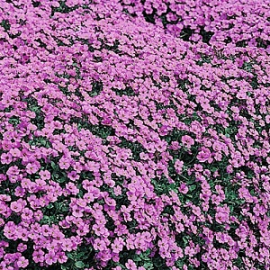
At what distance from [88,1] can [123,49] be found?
999 mm

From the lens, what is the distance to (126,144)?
3701mm

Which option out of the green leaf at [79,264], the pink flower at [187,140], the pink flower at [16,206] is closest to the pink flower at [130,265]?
the green leaf at [79,264]

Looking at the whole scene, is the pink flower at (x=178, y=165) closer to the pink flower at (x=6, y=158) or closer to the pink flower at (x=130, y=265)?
the pink flower at (x=130, y=265)

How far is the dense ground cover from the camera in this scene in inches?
123

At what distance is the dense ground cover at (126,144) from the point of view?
10.3ft

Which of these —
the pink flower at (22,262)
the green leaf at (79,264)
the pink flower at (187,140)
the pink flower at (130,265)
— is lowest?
the pink flower at (130,265)

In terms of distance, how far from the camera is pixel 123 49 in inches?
175

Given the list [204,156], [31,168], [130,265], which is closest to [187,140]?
[204,156]

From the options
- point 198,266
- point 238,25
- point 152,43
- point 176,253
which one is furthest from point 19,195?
point 238,25

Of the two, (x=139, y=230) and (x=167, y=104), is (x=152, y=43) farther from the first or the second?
(x=139, y=230)

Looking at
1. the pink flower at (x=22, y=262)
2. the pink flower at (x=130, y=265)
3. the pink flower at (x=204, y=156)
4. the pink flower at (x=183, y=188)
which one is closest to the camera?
the pink flower at (x=22, y=262)

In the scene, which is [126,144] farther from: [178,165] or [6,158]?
[6,158]

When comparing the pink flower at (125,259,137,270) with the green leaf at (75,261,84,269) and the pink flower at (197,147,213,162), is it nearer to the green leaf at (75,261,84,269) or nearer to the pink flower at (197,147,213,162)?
the green leaf at (75,261,84,269)

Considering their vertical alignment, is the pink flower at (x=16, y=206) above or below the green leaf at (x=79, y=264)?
above
